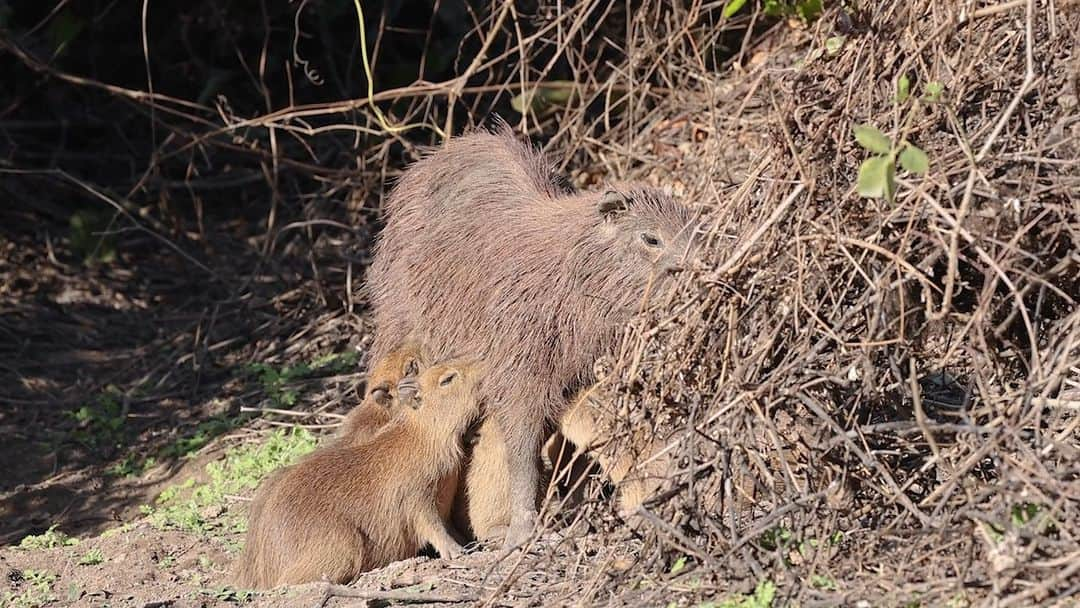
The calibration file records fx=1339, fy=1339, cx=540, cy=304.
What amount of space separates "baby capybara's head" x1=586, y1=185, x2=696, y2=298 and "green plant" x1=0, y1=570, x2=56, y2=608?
2.48 meters

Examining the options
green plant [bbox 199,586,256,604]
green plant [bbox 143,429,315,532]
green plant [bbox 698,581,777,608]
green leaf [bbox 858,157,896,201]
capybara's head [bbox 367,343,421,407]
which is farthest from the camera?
green plant [bbox 143,429,315,532]

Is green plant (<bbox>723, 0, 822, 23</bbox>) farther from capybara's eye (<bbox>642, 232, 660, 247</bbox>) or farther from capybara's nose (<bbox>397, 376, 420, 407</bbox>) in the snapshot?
capybara's nose (<bbox>397, 376, 420, 407</bbox>)

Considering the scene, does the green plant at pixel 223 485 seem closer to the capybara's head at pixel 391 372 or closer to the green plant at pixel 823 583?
the capybara's head at pixel 391 372

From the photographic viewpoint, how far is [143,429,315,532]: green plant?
5.84 metres

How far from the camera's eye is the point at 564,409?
5371 mm

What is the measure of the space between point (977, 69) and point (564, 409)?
209cm

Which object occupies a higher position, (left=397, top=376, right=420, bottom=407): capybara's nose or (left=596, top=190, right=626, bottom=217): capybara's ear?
(left=596, top=190, right=626, bottom=217): capybara's ear

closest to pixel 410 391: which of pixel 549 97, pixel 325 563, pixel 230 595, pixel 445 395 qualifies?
pixel 445 395

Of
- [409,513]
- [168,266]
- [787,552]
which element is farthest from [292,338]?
[787,552]

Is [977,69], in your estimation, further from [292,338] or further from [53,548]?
[292,338]

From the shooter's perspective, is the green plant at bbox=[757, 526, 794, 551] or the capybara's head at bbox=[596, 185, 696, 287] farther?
the capybara's head at bbox=[596, 185, 696, 287]

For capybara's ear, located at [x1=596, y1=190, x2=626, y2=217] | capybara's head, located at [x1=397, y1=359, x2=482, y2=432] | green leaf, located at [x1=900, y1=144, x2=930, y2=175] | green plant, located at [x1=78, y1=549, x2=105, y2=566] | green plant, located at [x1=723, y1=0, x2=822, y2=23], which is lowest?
green plant, located at [x1=78, y1=549, x2=105, y2=566]

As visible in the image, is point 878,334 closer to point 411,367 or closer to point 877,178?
point 877,178

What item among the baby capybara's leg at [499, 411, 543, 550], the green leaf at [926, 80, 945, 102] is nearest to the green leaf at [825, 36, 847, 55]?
the green leaf at [926, 80, 945, 102]
